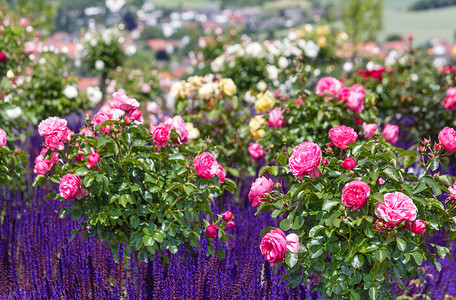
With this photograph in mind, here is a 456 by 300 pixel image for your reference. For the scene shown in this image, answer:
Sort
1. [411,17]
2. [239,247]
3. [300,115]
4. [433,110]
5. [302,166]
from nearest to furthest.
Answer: [302,166], [239,247], [300,115], [433,110], [411,17]

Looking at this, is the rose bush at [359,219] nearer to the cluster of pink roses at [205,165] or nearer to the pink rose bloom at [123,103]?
the cluster of pink roses at [205,165]

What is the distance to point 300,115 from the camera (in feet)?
11.3

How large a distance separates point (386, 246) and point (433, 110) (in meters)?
3.26

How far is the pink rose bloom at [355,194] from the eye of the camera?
1.87 meters

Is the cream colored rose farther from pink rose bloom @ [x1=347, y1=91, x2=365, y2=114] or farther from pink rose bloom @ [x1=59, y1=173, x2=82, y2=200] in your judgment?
pink rose bloom @ [x1=59, y1=173, x2=82, y2=200]

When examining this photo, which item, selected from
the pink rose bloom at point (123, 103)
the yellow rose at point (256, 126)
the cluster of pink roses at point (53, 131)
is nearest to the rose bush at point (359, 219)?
the pink rose bloom at point (123, 103)

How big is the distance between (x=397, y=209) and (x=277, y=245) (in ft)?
1.44

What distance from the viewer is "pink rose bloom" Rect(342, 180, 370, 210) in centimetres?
187

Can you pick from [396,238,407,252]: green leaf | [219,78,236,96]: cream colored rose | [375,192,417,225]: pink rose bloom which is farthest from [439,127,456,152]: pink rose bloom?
[219,78,236,96]: cream colored rose

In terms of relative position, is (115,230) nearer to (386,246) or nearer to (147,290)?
(147,290)

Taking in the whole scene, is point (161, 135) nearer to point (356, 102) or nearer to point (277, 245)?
point (277, 245)

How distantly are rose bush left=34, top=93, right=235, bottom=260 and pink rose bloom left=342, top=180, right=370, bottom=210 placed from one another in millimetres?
562

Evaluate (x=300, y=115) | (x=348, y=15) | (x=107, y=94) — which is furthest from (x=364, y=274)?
(x=348, y=15)

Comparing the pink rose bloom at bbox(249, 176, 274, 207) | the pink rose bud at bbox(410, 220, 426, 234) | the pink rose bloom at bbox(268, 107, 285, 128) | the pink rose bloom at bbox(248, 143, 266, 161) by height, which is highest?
the pink rose bloom at bbox(249, 176, 274, 207)
